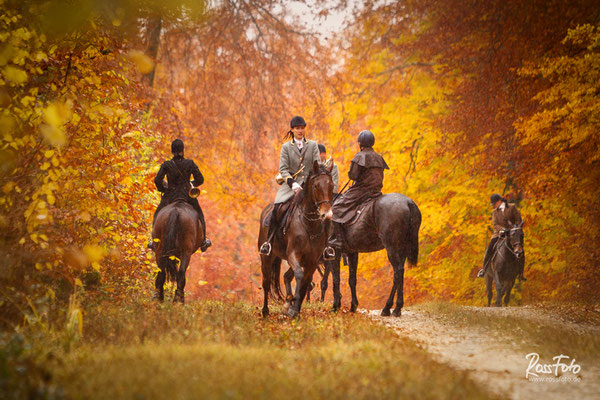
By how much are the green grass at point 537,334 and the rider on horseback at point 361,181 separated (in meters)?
2.65

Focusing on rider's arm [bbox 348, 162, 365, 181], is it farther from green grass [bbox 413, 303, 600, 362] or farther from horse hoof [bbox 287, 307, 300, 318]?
horse hoof [bbox 287, 307, 300, 318]

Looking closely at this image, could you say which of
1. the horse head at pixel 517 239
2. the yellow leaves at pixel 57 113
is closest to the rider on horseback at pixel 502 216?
the horse head at pixel 517 239

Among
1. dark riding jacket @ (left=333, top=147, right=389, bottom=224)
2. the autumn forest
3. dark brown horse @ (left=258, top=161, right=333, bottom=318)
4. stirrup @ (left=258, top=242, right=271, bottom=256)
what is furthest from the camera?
dark riding jacket @ (left=333, top=147, right=389, bottom=224)

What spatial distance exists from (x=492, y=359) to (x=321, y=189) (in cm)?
341

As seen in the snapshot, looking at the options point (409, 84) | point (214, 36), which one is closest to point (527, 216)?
point (409, 84)

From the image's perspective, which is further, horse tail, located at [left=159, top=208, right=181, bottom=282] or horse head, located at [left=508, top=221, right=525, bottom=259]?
horse head, located at [left=508, top=221, right=525, bottom=259]

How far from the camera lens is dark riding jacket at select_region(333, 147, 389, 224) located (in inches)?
431

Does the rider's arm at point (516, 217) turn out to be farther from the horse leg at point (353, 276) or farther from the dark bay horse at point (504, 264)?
the horse leg at point (353, 276)

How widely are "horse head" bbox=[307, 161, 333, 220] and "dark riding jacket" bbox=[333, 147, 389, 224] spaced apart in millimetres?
2489

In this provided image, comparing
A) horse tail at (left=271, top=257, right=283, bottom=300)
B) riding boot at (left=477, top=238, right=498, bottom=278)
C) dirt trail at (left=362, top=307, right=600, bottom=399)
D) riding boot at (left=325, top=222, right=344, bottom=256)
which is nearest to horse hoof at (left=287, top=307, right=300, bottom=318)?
dirt trail at (left=362, top=307, right=600, bottom=399)

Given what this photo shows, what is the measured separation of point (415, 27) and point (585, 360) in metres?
14.2

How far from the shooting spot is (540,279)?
60.1 ft

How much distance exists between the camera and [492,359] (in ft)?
21.5

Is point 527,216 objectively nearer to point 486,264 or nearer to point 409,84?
point 486,264
